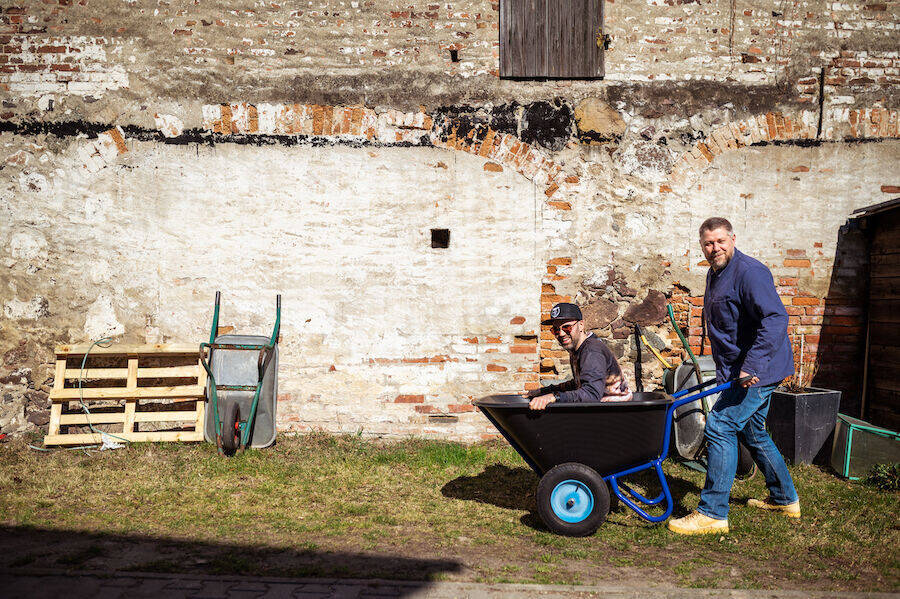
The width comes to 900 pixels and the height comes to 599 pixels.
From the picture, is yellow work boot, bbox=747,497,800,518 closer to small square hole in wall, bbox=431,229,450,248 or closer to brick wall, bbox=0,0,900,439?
brick wall, bbox=0,0,900,439

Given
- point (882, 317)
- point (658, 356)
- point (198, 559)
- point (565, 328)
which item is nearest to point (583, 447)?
point (565, 328)

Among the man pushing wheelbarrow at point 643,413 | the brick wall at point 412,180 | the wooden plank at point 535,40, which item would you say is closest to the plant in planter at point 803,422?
the brick wall at point 412,180

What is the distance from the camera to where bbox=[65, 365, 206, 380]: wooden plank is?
5473 millimetres

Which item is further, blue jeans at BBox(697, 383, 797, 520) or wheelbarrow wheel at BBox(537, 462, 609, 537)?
blue jeans at BBox(697, 383, 797, 520)

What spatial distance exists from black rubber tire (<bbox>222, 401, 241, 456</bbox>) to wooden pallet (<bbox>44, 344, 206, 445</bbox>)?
42 centimetres

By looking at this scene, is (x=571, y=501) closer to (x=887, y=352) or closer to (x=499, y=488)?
(x=499, y=488)

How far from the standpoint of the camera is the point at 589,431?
11.5 ft

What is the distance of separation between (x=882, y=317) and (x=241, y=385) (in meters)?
5.53

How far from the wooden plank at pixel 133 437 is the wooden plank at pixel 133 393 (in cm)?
31

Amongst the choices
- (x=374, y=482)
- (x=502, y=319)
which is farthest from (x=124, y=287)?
(x=502, y=319)

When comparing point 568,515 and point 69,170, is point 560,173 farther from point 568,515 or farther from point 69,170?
point 69,170

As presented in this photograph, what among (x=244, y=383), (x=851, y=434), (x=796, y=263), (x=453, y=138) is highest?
(x=453, y=138)

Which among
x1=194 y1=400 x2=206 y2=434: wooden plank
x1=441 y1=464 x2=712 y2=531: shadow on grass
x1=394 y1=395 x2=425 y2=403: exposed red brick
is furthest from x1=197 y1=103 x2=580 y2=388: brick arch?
x1=194 y1=400 x2=206 y2=434: wooden plank

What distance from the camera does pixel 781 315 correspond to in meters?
3.55
